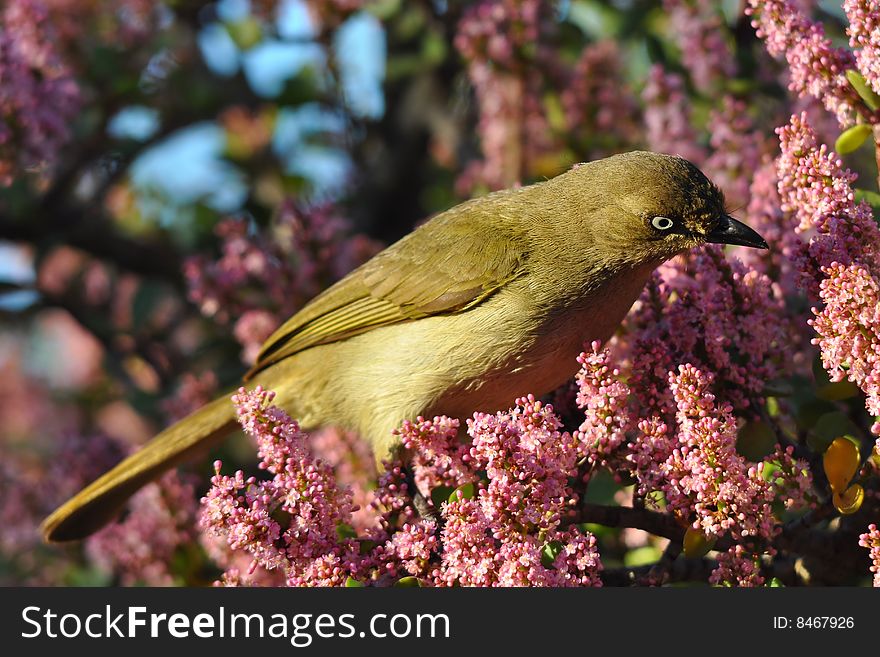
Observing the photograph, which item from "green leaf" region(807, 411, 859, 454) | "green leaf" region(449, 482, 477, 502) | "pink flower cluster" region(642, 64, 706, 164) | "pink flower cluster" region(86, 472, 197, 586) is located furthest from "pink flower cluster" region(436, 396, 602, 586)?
"pink flower cluster" region(642, 64, 706, 164)

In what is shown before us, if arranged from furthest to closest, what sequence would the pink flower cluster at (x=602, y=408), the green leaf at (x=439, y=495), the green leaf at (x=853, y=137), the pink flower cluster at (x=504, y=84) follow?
the pink flower cluster at (x=504, y=84) → the green leaf at (x=439, y=495) → the green leaf at (x=853, y=137) → the pink flower cluster at (x=602, y=408)

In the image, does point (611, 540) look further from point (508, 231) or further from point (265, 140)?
point (265, 140)

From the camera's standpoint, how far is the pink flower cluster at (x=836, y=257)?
2.78 meters

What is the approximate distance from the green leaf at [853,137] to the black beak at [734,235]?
433 mm

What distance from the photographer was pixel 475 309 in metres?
3.94

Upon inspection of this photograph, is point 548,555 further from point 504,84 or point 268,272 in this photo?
point 504,84

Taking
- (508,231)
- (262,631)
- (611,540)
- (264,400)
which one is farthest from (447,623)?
(508,231)

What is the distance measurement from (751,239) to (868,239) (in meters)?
0.60

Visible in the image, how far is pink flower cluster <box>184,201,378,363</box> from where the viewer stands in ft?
16.9

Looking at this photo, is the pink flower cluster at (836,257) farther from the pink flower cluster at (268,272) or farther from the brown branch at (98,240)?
the brown branch at (98,240)

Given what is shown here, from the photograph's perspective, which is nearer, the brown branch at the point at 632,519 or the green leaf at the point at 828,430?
the brown branch at the point at 632,519

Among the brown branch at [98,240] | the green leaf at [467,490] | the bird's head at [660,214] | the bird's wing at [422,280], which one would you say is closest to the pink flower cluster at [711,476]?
the green leaf at [467,490]

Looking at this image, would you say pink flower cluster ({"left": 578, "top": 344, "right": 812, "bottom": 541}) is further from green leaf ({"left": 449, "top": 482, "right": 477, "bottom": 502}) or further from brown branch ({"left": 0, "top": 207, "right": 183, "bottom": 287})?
brown branch ({"left": 0, "top": 207, "right": 183, "bottom": 287})

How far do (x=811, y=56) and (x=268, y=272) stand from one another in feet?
9.59
